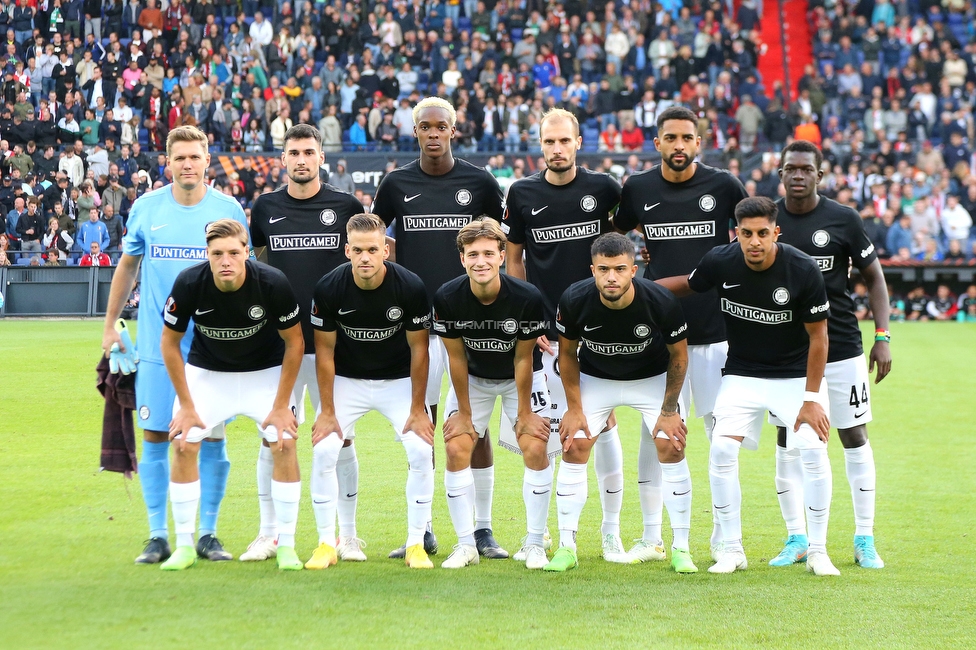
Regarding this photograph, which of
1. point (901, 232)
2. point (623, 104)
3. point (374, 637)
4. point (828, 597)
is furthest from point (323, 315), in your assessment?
point (623, 104)

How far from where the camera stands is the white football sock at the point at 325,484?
6168 millimetres

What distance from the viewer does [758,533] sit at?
23.3ft

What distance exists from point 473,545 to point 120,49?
22.5 metres

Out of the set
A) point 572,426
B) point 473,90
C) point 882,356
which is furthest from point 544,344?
point 473,90

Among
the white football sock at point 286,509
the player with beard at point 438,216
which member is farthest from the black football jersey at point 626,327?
the white football sock at point 286,509

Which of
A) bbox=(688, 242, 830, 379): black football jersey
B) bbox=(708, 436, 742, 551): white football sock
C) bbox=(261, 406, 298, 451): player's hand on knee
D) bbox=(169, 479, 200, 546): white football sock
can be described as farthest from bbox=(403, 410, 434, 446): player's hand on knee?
bbox=(688, 242, 830, 379): black football jersey

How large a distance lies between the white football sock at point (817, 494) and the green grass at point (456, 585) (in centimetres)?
22

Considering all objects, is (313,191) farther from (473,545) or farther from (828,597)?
(828,597)

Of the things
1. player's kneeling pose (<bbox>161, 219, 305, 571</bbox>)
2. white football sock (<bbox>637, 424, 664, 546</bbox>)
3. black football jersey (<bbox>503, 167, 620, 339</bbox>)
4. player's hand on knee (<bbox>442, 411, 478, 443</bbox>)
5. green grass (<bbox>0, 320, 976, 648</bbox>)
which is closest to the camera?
green grass (<bbox>0, 320, 976, 648</bbox>)

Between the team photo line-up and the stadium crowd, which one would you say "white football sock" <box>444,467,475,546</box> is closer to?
the team photo line-up

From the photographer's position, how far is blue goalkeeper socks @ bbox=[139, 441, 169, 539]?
6.20 meters

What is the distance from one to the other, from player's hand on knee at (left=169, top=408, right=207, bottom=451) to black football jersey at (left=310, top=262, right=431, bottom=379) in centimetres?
84

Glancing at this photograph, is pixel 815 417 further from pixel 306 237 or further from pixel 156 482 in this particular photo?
pixel 156 482

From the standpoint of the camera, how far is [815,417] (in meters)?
5.97
